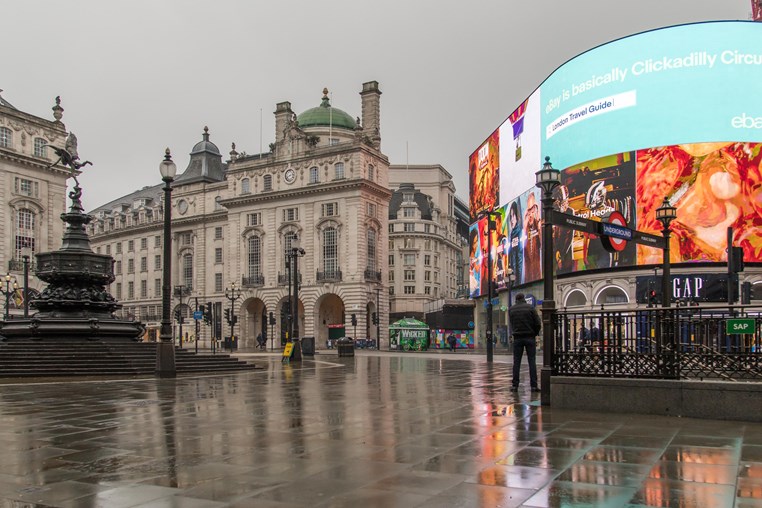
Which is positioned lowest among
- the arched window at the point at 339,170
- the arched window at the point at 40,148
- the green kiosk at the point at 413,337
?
the green kiosk at the point at 413,337

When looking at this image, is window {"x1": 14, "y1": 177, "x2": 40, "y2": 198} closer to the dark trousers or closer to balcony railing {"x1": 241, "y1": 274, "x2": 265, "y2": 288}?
balcony railing {"x1": 241, "y1": 274, "x2": 265, "y2": 288}

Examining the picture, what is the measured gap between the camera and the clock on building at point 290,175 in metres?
74.0

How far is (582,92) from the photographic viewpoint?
52.2 meters

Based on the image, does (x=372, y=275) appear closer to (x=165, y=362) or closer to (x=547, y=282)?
(x=165, y=362)

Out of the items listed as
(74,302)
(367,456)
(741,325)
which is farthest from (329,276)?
(367,456)

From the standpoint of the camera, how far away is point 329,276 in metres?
71.6

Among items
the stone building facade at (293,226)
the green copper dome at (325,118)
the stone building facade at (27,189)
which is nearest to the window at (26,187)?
the stone building facade at (27,189)

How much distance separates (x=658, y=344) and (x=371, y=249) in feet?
207

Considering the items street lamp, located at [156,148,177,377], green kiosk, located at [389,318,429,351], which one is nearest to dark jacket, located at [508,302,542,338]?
street lamp, located at [156,148,177,377]

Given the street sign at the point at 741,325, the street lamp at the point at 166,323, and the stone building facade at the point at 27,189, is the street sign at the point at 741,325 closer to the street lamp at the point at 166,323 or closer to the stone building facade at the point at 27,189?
the street lamp at the point at 166,323

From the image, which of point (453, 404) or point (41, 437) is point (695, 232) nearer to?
point (453, 404)

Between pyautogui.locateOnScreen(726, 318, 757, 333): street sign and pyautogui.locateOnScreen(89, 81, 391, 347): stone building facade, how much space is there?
57.2m

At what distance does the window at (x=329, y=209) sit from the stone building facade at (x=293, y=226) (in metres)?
0.11

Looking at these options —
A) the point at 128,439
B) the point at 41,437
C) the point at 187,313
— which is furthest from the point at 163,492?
the point at 187,313
